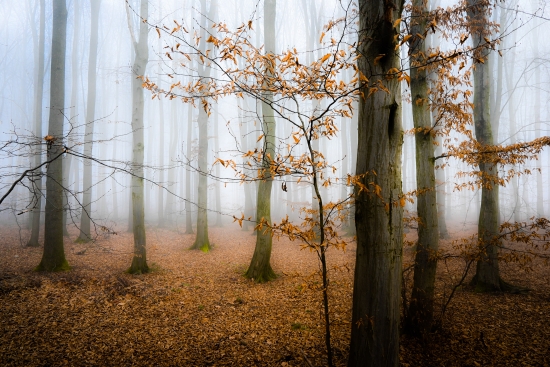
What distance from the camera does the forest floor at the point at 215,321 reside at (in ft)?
12.3

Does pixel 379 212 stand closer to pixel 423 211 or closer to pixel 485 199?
pixel 423 211

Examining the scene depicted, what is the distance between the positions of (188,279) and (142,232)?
2.04 meters

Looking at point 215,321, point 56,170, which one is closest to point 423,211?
point 215,321

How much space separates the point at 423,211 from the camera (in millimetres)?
4371

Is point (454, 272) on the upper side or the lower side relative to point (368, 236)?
lower

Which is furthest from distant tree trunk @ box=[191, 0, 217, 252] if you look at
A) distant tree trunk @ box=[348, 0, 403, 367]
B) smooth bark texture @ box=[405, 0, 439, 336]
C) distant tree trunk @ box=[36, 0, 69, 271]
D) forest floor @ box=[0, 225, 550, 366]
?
distant tree trunk @ box=[348, 0, 403, 367]

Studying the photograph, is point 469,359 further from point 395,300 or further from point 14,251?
point 14,251

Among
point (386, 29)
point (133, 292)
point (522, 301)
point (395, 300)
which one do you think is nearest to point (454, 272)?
point (522, 301)

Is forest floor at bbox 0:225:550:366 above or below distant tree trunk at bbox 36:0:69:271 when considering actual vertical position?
below

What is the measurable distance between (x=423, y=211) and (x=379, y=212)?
2.39m

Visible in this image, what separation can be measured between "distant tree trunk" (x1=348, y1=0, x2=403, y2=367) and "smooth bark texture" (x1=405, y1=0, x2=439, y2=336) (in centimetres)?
195

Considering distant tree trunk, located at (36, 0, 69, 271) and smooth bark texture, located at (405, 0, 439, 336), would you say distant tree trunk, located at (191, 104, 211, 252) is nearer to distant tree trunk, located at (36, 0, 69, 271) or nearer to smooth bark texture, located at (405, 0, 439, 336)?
distant tree trunk, located at (36, 0, 69, 271)

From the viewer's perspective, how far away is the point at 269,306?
18.0ft

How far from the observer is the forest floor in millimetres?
3742
